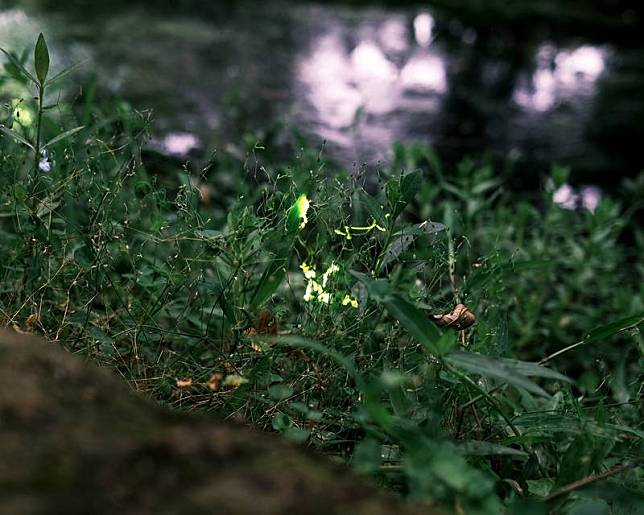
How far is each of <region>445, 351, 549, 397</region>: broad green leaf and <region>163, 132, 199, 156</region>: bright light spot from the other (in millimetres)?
2779

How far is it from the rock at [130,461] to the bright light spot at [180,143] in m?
3.05

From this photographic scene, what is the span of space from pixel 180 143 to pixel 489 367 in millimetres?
3028

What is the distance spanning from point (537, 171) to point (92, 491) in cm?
394

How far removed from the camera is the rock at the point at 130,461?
82 cm

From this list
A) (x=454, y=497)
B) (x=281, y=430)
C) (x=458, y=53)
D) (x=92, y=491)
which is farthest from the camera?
(x=458, y=53)

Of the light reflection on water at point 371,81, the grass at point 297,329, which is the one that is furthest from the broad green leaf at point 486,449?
the light reflection on water at point 371,81

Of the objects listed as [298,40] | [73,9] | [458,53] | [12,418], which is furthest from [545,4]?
[12,418]

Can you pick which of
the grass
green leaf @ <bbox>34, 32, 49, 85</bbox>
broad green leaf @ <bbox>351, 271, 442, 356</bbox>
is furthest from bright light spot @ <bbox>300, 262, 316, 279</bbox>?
green leaf @ <bbox>34, 32, 49, 85</bbox>

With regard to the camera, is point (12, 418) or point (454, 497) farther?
point (454, 497)

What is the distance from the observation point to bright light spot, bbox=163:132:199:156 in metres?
4.01

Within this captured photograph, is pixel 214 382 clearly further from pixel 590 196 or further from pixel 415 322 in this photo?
pixel 590 196

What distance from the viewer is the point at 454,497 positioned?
3.63ft

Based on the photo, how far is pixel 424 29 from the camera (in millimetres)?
7141

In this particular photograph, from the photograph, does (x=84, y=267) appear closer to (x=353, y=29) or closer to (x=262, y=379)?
(x=262, y=379)
